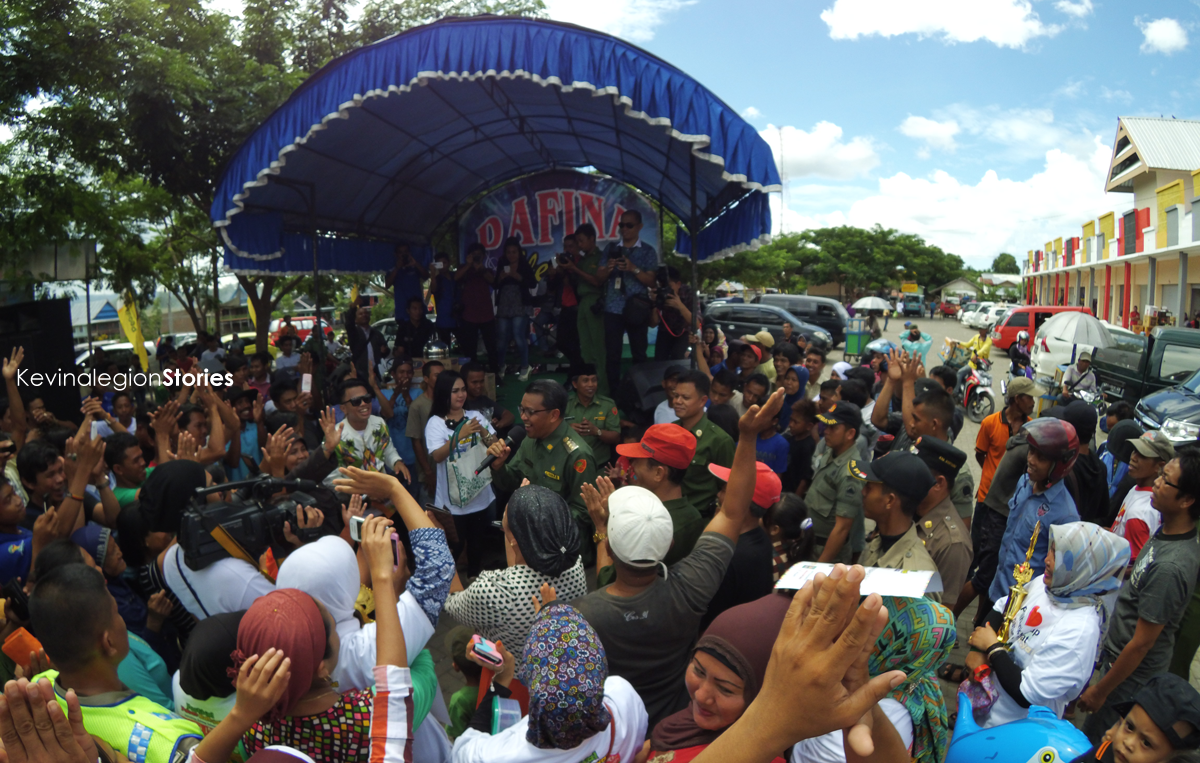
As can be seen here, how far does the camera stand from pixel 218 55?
11.4 metres

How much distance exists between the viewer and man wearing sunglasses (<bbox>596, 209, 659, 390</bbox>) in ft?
26.7

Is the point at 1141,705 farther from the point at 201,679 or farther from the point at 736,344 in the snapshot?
the point at 736,344

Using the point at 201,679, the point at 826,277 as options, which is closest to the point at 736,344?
the point at 201,679

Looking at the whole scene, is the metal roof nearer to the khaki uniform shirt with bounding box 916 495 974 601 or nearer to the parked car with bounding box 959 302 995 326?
the parked car with bounding box 959 302 995 326

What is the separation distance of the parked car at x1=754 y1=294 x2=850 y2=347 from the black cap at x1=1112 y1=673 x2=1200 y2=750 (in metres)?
22.4

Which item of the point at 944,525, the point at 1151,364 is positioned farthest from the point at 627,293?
the point at 1151,364

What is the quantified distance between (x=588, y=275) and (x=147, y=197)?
1176cm

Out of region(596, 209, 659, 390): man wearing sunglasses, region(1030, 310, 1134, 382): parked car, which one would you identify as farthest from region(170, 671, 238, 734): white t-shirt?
region(1030, 310, 1134, 382): parked car

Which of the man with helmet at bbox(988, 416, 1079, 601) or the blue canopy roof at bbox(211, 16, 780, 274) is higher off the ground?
the blue canopy roof at bbox(211, 16, 780, 274)

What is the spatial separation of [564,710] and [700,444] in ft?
9.01

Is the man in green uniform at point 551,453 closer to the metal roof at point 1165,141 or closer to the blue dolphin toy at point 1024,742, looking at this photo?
the blue dolphin toy at point 1024,742

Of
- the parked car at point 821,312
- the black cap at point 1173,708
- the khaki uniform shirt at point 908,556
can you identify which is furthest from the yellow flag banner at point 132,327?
the parked car at point 821,312

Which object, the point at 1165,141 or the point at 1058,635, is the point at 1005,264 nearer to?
the point at 1165,141

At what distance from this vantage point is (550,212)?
1147cm
